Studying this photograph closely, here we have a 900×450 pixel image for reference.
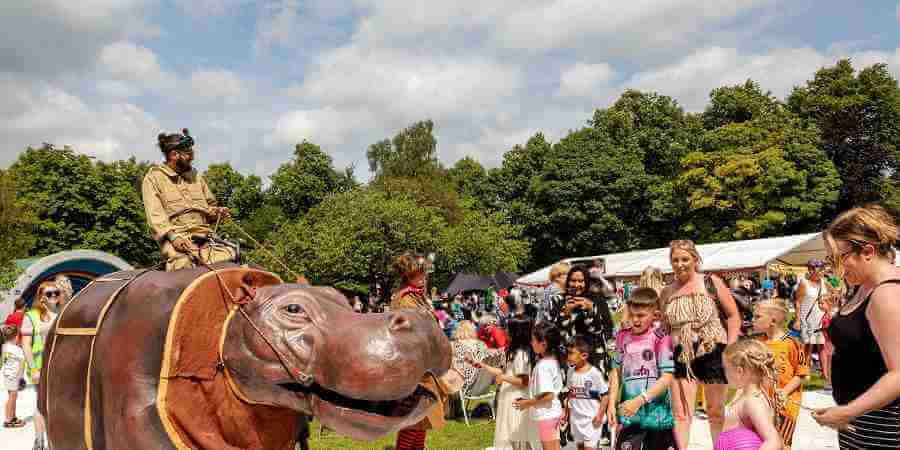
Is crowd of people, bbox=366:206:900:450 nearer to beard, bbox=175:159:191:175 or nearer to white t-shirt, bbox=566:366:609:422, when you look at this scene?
white t-shirt, bbox=566:366:609:422

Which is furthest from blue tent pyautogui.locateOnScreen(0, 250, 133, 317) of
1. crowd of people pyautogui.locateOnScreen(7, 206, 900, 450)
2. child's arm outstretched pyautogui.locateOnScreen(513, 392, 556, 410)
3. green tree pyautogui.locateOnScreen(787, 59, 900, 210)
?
green tree pyautogui.locateOnScreen(787, 59, 900, 210)

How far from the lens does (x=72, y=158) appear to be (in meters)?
42.7

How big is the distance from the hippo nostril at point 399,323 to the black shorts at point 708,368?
3.76 metres

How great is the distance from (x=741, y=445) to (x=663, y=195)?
44.4m

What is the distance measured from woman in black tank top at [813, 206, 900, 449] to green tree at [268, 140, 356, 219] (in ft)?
162

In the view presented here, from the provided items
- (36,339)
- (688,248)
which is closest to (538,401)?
(688,248)

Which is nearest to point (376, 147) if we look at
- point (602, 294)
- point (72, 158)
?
point (72, 158)

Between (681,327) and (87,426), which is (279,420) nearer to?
(87,426)

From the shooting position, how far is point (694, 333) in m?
5.90

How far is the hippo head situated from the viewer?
8.86 feet

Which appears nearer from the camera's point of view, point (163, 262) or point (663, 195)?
point (163, 262)

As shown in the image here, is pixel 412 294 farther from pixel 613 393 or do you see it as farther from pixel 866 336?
pixel 866 336

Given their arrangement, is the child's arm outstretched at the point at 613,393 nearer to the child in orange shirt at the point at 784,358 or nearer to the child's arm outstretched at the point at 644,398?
the child's arm outstretched at the point at 644,398

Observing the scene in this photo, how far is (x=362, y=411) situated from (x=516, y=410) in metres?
4.69
